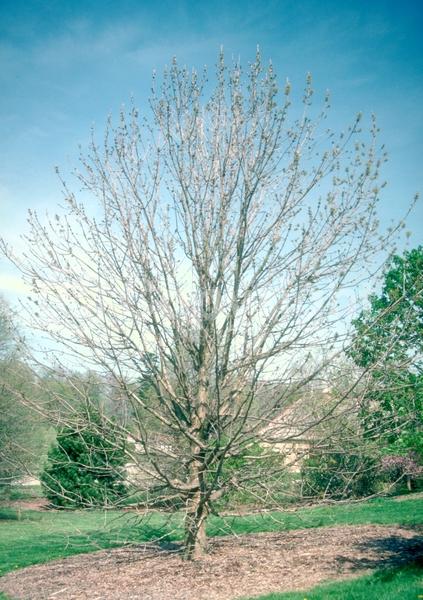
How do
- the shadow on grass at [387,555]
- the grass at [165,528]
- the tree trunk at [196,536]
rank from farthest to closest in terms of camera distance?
1. the grass at [165,528]
2. the tree trunk at [196,536]
3. the shadow on grass at [387,555]

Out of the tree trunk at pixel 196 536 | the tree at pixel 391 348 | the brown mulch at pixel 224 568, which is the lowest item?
the brown mulch at pixel 224 568

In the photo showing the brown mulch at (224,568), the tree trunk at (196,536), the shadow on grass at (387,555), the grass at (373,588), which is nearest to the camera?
the grass at (373,588)

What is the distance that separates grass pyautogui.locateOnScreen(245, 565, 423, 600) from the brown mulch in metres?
0.27

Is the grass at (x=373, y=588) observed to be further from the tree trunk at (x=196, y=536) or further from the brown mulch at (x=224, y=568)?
the tree trunk at (x=196, y=536)

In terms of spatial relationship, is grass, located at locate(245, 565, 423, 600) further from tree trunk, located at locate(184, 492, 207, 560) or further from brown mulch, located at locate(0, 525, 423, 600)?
tree trunk, located at locate(184, 492, 207, 560)

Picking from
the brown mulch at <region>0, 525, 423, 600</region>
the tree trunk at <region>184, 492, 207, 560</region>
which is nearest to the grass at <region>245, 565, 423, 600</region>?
the brown mulch at <region>0, 525, 423, 600</region>

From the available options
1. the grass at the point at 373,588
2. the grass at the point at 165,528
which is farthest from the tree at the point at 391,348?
→ the grass at the point at 165,528

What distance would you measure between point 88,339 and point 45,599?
3.14 metres

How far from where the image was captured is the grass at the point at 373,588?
183 inches

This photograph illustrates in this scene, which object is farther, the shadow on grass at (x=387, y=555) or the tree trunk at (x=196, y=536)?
the tree trunk at (x=196, y=536)

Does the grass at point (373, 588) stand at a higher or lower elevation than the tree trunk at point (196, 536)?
lower

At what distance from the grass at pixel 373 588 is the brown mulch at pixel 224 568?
0.87ft

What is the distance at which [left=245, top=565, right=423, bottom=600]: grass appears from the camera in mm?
4641

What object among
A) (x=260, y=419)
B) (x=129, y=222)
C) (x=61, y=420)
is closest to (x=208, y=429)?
(x=260, y=419)
